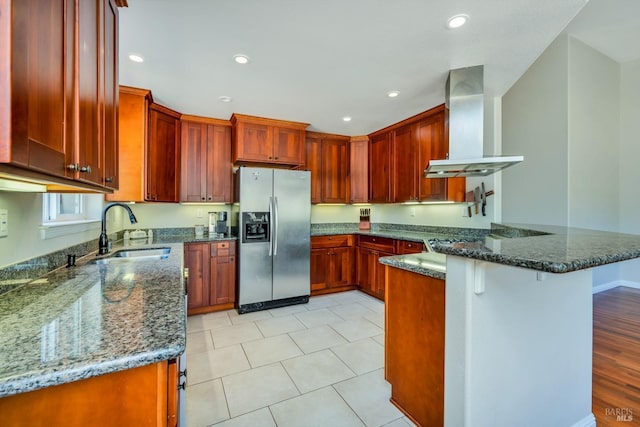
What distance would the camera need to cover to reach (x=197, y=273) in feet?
10.5

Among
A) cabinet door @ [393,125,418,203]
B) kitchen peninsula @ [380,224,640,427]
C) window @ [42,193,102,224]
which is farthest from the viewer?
cabinet door @ [393,125,418,203]

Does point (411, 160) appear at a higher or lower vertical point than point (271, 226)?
higher

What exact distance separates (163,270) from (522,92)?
16.9ft

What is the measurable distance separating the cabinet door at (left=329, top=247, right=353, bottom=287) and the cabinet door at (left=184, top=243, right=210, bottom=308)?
1733 millimetres

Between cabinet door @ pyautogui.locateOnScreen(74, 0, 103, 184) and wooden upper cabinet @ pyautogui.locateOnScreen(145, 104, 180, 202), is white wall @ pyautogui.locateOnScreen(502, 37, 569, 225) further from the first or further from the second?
cabinet door @ pyautogui.locateOnScreen(74, 0, 103, 184)

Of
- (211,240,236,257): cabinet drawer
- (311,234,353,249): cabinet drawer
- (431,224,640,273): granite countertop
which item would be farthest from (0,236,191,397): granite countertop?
(311,234,353,249): cabinet drawer

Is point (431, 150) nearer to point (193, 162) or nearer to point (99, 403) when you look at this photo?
point (193, 162)

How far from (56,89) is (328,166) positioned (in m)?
3.62

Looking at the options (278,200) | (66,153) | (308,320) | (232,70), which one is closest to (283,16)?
(232,70)

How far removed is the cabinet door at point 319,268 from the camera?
3.89m

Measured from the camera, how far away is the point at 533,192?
12.8 feet

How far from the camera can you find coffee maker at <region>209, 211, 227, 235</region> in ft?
11.9

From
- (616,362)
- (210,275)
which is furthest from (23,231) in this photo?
(616,362)

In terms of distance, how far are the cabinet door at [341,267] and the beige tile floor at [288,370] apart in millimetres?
800
